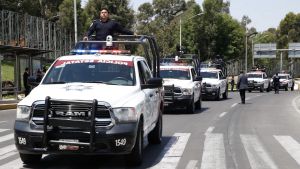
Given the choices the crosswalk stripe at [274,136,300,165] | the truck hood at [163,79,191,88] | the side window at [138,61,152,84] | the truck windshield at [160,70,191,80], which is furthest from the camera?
the truck windshield at [160,70,191,80]

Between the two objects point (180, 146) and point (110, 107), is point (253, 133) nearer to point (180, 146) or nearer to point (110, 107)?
point (180, 146)

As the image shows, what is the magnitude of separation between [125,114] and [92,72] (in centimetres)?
157

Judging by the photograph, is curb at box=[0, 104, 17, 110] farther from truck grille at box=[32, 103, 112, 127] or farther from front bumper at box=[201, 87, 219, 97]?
truck grille at box=[32, 103, 112, 127]

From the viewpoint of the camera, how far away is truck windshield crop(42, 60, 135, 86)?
967 cm

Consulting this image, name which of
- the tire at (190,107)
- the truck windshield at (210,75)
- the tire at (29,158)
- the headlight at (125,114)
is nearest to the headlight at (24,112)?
the tire at (29,158)

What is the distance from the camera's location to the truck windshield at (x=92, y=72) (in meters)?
9.67

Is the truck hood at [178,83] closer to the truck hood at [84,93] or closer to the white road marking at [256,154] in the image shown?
the white road marking at [256,154]

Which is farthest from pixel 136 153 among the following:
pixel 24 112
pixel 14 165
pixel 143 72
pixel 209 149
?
pixel 209 149

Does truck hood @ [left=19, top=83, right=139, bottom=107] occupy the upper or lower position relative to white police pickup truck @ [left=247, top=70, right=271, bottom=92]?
upper

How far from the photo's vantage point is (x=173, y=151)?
11.1 m

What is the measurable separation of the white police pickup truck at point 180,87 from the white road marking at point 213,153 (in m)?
7.22

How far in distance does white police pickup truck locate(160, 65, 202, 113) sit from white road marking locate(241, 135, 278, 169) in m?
7.61

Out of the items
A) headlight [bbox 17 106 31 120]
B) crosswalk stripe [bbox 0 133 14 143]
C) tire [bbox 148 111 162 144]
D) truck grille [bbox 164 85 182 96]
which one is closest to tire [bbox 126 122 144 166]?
headlight [bbox 17 106 31 120]

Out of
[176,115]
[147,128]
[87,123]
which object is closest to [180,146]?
[147,128]
